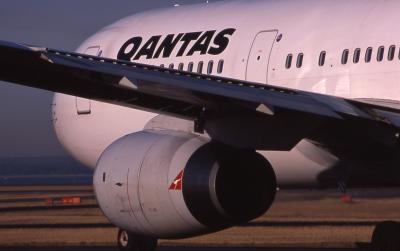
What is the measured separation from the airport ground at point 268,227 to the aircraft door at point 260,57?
10.4ft

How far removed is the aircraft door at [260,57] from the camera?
19703mm

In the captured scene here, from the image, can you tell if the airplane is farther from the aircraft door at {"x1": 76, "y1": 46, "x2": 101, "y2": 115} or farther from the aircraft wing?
the aircraft door at {"x1": 76, "y1": 46, "x2": 101, "y2": 115}

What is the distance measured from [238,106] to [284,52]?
4.77m

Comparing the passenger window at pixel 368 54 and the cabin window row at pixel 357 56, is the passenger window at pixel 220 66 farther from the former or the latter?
the passenger window at pixel 368 54

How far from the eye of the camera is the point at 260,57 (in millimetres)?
19844

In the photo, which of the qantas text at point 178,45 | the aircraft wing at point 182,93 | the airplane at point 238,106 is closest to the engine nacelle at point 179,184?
the airplane at point 238,106

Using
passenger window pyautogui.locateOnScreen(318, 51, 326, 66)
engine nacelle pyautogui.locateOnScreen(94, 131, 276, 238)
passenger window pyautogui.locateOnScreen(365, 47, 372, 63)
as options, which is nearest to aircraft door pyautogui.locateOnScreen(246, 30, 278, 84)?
passenger window pyautogui.locateOnScreen(318, 51, 326, 66)

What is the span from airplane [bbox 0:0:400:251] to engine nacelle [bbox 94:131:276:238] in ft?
0.06

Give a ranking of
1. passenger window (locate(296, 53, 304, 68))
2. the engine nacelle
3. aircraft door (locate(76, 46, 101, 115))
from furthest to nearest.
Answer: aircraft door (locate(76, 46, 101, 115)), passenger window (locate(296, 53, 304, 68)), the engine nacelle

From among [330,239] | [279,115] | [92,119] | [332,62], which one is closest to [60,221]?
[330,239]

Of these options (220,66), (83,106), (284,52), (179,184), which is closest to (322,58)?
(284,52)

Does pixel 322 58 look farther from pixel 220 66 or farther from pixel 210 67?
pixel 210 67

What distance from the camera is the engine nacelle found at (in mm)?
15898

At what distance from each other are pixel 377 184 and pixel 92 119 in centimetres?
A: 727
